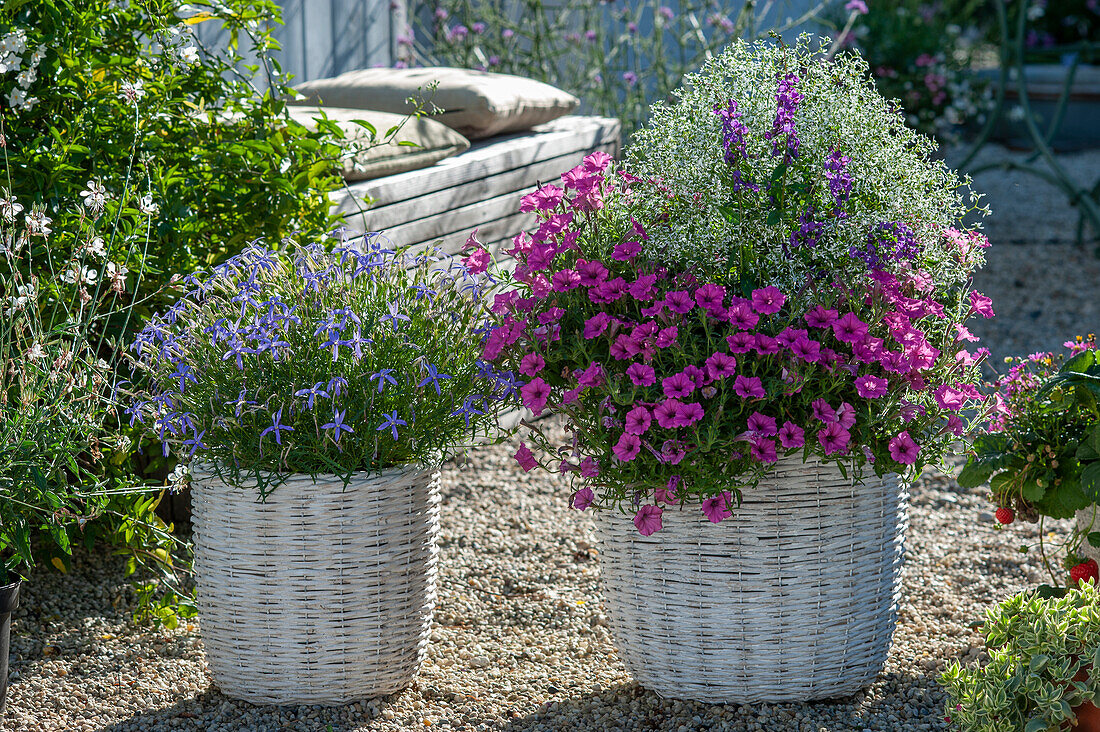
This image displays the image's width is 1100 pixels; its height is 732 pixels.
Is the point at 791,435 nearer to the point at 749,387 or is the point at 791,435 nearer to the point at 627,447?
the point at 749,387

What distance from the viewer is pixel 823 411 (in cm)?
160

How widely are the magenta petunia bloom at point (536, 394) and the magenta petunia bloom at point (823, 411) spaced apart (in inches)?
15.7

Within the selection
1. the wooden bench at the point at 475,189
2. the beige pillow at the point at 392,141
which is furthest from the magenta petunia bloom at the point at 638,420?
the beige pillow at the point at 392,141

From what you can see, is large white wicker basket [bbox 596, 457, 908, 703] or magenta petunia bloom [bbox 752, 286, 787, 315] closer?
magenta petunia bloom [bbox 752, 286, 787, 315]

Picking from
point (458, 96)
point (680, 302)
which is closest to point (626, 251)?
point (680, 302)

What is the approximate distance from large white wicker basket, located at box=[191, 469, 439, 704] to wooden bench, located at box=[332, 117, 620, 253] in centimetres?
102

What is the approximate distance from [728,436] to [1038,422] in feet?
2.25

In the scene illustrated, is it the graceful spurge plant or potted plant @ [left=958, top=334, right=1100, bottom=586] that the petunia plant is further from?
potted plant @ [left=958, top=334, right=1100, bottom=586]

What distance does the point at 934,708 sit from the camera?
1856 millimetres

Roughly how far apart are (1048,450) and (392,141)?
180 centimetres

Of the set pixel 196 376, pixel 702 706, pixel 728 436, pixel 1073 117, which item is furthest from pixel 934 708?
pixel 1073 117

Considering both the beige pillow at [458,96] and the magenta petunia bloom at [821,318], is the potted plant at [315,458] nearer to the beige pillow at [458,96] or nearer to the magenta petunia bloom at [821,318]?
the magenta petunia bloom at [821,318]

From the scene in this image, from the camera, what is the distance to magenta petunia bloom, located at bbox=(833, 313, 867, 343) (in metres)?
1.58

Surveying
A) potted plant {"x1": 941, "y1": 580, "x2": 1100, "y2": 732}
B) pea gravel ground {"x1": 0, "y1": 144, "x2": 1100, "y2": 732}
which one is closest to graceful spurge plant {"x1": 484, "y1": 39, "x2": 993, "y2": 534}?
potted plant {"x1": 941, "y1": 580, "x2": 1100, "y2": 732}
